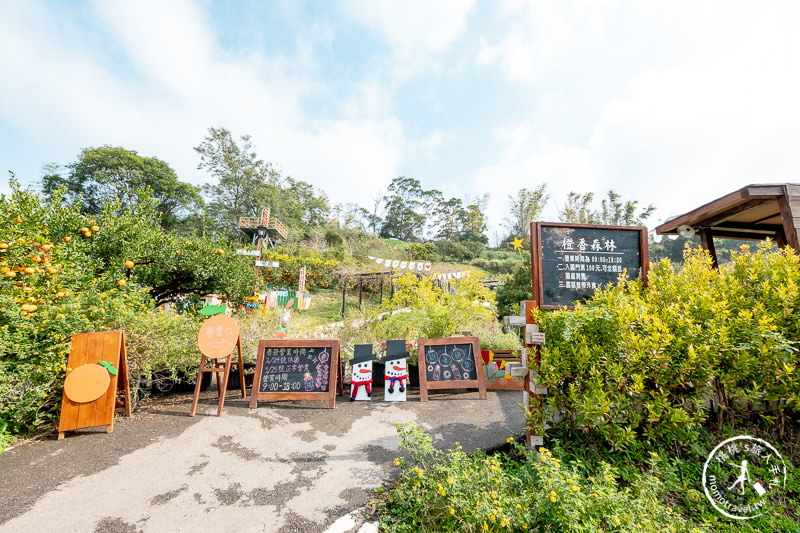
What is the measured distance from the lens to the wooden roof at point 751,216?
3484 millimetres

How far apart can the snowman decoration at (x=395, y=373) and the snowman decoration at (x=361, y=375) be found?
235 mm

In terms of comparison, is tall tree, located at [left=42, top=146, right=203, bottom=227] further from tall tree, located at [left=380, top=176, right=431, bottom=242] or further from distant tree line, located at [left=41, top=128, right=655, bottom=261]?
tall tree, located at [left=380, top=176, right=431, bottom=242]

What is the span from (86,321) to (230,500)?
277cm

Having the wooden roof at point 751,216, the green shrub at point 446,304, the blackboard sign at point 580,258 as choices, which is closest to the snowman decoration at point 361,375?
the green shrub at point 446,304

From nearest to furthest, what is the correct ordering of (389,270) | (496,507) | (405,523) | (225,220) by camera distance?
(496,507) → (405,523) → (389,270) → (225,220)

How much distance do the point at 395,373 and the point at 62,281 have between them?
4.06 m

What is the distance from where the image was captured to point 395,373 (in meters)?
4.55

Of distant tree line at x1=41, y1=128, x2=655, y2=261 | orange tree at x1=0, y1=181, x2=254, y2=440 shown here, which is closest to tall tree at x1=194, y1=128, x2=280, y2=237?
distant tree line at x1=41, y1=128, x2=655, y2=261

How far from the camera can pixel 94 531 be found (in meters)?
1.91

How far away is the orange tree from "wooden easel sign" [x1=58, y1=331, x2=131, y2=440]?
0.16m

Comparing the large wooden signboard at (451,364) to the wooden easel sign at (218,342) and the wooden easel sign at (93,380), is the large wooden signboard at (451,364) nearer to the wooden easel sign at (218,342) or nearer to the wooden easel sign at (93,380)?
the wooden easel sign at (218,342)

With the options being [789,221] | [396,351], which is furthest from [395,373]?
[789,221]

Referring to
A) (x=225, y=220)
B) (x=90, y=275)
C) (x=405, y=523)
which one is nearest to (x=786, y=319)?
(x=405, y=523)

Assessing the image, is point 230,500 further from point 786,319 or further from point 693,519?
point 786,319
